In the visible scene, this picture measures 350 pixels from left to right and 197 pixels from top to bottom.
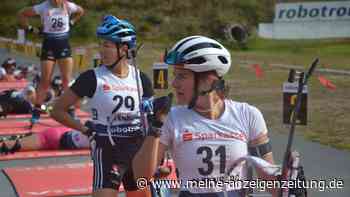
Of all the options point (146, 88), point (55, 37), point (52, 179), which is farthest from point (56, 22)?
point (146, 88)

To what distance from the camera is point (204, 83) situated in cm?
322

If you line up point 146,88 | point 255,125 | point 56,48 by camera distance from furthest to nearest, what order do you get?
point 56,48, point 146,88, point 255,125

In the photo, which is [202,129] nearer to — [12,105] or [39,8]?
[39,8]

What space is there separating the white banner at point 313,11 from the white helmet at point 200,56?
2710 cm

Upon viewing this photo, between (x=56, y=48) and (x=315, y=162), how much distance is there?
164 inches

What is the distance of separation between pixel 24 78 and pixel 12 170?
374 inches

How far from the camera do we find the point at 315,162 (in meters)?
7.84

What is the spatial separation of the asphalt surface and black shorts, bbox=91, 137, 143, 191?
232 centimetres

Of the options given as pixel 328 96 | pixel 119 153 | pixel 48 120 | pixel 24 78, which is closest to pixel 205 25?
pixel 24 78

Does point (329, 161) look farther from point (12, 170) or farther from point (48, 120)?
point (48, 120)

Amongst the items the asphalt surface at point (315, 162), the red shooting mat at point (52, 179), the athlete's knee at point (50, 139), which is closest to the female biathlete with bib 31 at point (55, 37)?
the athlete's knee at point (50, 139)

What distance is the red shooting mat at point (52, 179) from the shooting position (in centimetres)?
659

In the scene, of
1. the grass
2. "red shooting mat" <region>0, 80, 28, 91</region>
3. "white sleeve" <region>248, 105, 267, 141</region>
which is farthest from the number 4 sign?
"white sleeve" <region>248, 105, 267, 141</region>

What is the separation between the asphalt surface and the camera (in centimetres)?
665
